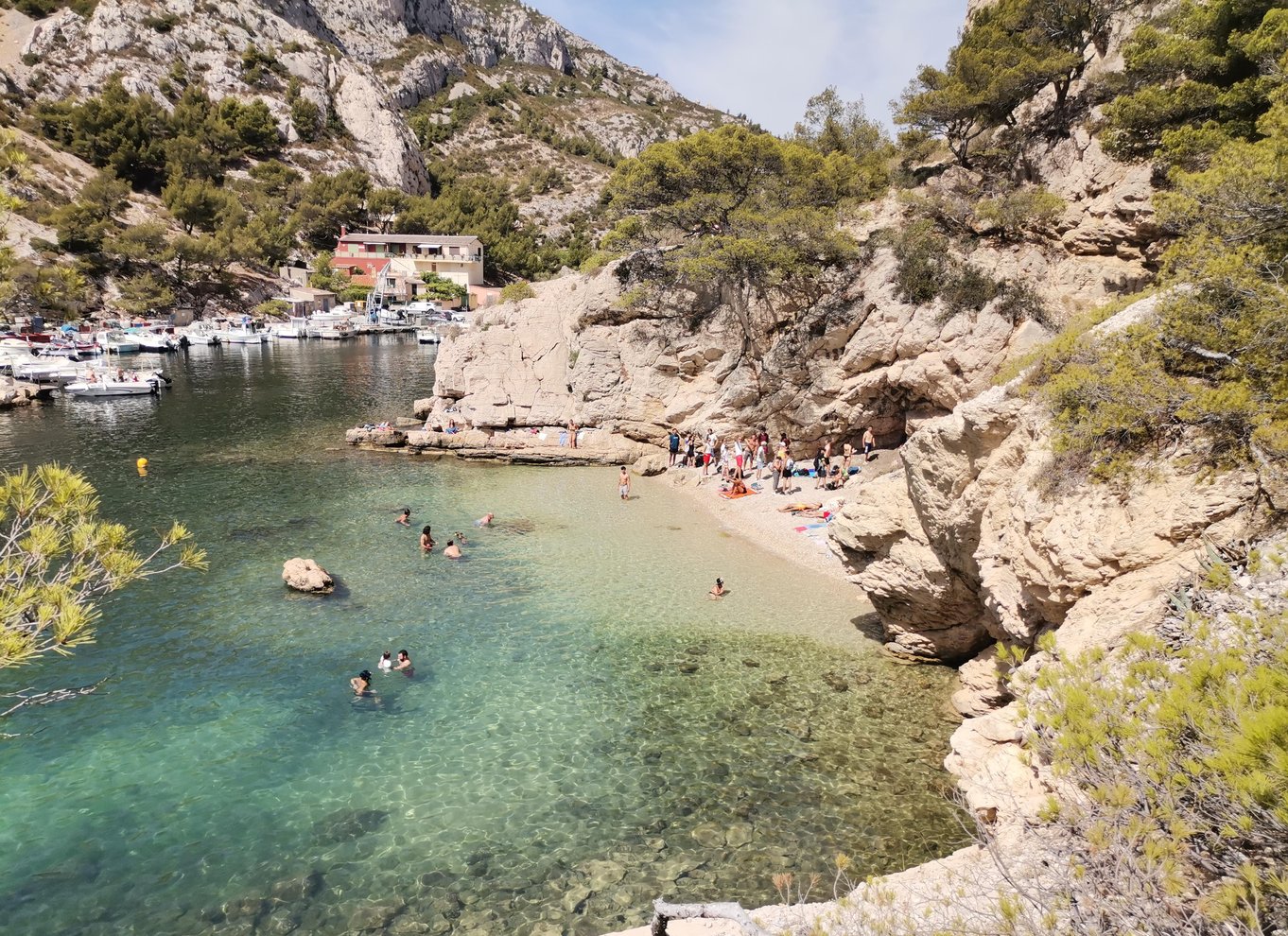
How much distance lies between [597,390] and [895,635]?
20867mm

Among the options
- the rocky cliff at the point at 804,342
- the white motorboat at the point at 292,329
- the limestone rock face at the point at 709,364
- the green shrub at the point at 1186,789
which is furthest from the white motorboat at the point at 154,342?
the green shrub at the point at 1186,789

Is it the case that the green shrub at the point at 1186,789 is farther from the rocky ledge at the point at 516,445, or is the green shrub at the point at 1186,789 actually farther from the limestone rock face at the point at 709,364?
the rocky ledge at the point at 516,445

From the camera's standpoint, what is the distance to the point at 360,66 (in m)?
124

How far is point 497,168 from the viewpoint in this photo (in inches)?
5153

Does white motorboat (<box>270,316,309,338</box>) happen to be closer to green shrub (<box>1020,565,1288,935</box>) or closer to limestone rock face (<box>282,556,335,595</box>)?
limestone rock face (<box>282,556,335,595</box>)

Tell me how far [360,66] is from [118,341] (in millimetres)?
84958

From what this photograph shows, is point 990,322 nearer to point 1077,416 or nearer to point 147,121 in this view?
point 1077,416

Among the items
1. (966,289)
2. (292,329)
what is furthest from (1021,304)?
(292,329)

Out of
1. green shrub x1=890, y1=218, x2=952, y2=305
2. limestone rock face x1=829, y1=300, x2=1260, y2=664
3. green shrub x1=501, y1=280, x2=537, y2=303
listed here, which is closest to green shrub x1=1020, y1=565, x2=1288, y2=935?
limestone rock face x1=829, y1=300, x2=1260, y2=664

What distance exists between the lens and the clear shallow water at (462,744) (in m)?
9.18

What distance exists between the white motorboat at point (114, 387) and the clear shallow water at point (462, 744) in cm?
2803

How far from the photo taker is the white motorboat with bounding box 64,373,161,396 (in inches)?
1742

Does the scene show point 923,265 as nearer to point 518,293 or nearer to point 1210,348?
point 1210,348

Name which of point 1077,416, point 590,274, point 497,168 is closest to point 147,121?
point 497,168
